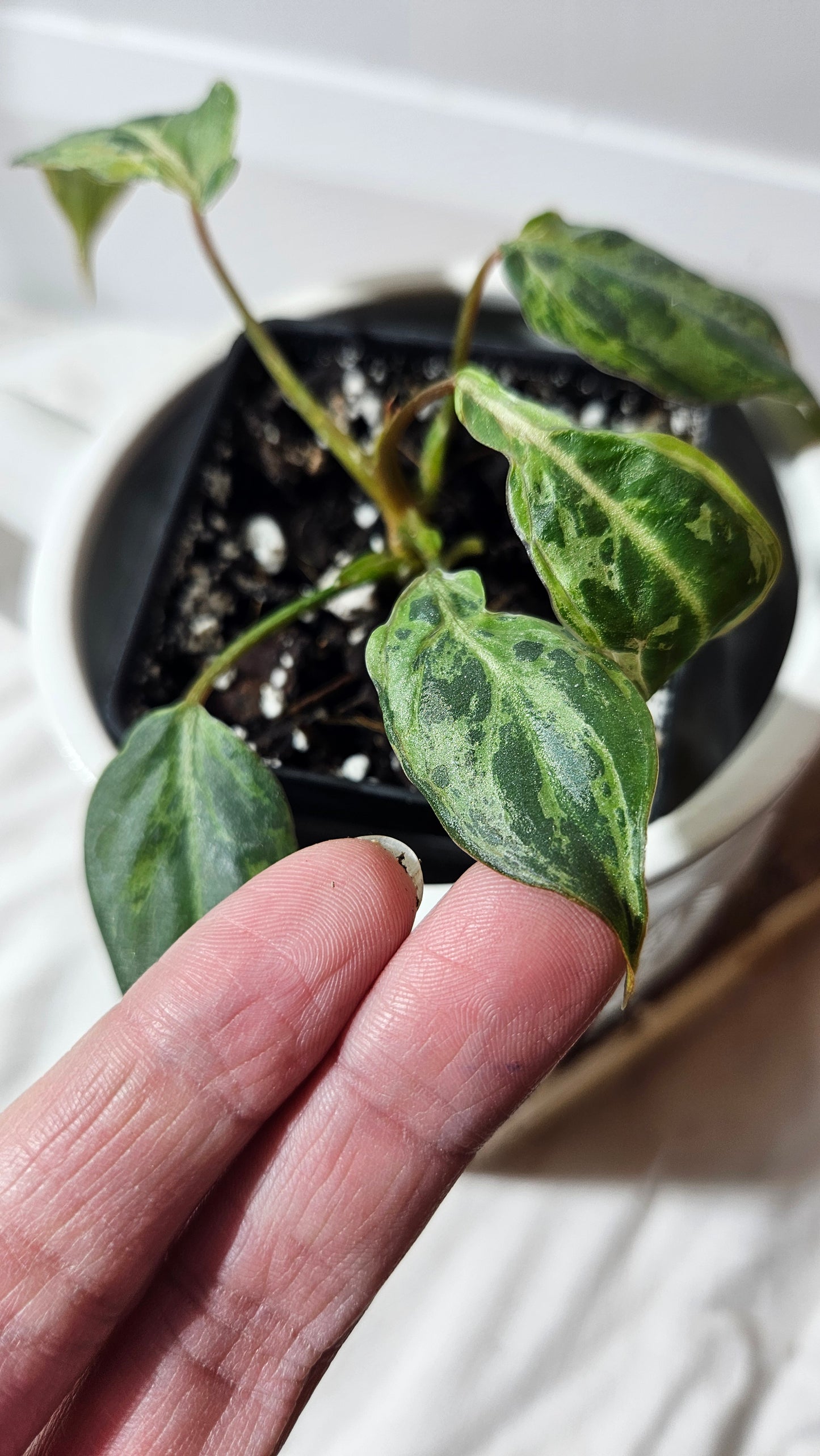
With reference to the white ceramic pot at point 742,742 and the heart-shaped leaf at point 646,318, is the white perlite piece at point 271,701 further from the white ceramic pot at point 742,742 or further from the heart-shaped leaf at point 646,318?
the heart-shaped leaf at point 646,318

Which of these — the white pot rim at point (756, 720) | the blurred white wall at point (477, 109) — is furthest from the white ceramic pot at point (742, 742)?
the blurred white wall at point (477, 109)

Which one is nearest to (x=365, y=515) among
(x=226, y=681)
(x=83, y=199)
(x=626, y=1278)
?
(x=226, y=681)

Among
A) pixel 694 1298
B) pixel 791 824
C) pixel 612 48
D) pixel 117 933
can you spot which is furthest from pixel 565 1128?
pixel 612 48

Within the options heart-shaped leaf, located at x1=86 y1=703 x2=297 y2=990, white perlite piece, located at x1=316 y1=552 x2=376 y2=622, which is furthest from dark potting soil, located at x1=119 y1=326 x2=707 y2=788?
heart-shaped leaf, located at x1=86 y1=703 x2=297 y2=990

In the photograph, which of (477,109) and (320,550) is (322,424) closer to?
(320,550)

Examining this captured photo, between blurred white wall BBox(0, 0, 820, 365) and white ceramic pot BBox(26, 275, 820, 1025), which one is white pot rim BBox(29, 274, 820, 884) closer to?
white ceramic pot BBox(26, 275, 820, 1025)
